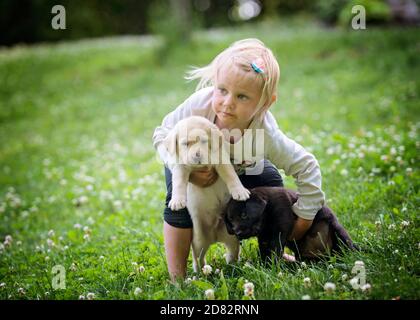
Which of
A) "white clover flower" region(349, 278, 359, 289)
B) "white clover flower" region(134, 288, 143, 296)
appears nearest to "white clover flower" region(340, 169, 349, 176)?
"white clover flower" region(349, 278, 359, 289)

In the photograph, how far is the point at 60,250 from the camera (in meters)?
4.32

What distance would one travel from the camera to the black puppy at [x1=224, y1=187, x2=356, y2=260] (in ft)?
9.52

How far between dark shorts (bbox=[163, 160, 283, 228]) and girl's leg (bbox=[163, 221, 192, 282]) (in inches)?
1.9

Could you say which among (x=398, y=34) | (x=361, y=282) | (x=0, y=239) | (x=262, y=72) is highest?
(x=398, y=34)

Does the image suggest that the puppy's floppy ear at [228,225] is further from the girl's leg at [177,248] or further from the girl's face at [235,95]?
the girl's face at [235,95]

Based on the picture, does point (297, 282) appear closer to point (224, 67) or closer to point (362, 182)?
point (224, 67)

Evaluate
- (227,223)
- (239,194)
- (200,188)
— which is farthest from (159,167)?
(239,194)

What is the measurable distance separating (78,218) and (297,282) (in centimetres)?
329

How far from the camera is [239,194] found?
2.87 m

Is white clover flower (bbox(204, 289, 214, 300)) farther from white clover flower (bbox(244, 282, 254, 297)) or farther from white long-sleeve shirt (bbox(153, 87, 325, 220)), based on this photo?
white long-sleeve shirt (bbox(153, 87, 325, 220))

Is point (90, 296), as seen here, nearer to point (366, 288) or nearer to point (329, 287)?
point (329, 287)

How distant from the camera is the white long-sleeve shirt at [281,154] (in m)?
3.11

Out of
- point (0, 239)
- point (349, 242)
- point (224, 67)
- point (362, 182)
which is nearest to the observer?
point (224, 67)
